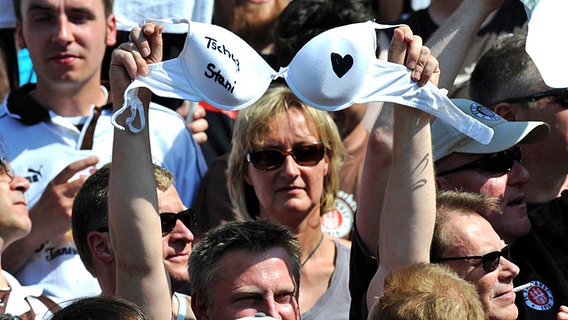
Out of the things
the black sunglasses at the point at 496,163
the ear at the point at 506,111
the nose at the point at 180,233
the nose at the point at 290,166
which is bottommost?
the nose at the point at 290,166

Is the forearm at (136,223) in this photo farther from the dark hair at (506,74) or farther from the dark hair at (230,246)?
the dark hair at (506,74)

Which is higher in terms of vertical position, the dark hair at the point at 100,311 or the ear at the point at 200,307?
the dark hair at the point at 100,311

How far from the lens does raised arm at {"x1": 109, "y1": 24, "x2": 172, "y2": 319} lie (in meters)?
3.92

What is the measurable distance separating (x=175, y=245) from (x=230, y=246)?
21.4 inches

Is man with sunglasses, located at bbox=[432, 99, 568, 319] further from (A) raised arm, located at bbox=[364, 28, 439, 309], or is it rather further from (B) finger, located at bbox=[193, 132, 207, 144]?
(B) finger, located at bbox=[193, 132, 207, 144]

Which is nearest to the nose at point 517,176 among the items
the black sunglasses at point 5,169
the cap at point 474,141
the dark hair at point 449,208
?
the cap at point 474,141

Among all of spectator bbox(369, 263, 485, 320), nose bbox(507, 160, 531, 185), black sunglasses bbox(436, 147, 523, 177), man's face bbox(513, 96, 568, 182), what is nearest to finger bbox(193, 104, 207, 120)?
man's face bbox(513, 96, 568, 182)

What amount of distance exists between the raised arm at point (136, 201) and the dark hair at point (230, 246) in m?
0.16

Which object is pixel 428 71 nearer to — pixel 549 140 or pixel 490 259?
pixel 490 259

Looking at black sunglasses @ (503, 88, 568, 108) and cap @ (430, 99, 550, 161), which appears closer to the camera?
cap @ (430, 99, 550, 161)

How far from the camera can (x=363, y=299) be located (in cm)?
431

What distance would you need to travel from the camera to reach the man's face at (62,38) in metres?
5.78

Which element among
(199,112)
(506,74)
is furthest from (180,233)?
(506,74)

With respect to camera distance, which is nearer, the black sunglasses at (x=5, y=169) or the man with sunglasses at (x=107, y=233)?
the man with sunglasses at (x=107, y=233)
